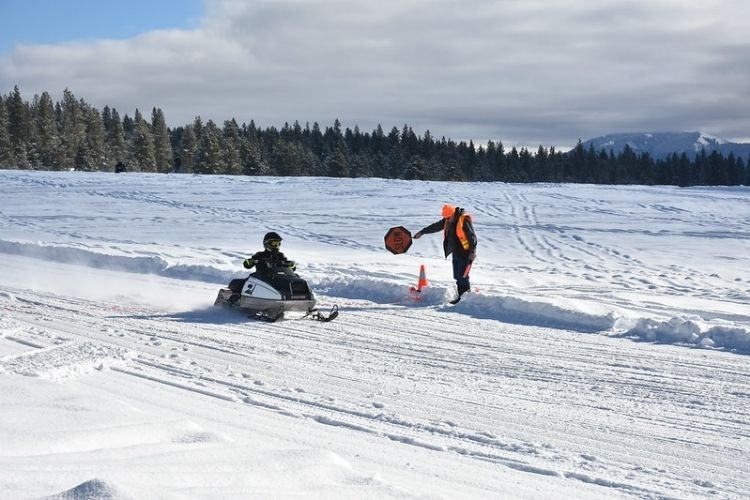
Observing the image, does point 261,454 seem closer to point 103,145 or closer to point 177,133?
point 103,145

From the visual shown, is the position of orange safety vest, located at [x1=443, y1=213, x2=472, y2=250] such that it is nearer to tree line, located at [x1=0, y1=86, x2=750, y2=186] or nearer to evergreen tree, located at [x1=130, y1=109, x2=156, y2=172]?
tree line, located at [x1=0, y1=86, x2=750, y2=186]

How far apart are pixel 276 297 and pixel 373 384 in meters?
3.61

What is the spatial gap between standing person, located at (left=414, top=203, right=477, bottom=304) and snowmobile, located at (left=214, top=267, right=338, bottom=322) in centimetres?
255

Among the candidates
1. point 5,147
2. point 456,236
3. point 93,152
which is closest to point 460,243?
point 456,236

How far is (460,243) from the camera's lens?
12.5 meters

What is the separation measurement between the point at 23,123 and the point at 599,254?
2954 inches

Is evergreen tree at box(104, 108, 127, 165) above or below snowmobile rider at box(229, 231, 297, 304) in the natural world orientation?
above

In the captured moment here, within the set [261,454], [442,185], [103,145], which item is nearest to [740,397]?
[261,454]

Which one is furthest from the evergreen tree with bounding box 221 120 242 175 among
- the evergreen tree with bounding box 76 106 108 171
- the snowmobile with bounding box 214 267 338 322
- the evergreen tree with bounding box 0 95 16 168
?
the snowmobile with bounding box 214 267 338 322

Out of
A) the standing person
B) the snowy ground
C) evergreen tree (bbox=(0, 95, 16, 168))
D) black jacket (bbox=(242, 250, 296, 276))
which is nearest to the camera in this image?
the snowy ground

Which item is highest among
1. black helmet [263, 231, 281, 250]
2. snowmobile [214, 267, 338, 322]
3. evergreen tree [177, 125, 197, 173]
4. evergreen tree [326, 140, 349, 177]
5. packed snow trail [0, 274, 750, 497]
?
evergreen tree [177, 125, 197, 173]

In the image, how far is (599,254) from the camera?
71.3 ft

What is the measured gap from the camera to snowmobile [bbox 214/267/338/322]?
10375 millimetres

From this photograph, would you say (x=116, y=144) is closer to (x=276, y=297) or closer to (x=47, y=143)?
(x=47, y=143)
